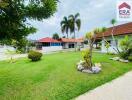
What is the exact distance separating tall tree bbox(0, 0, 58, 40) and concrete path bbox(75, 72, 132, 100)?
3.95 meters

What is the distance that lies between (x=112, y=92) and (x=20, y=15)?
555 cm

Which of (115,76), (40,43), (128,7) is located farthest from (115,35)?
(40,43)

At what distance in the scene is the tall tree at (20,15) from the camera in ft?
33.7

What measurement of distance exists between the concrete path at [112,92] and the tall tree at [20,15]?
395 centimetres

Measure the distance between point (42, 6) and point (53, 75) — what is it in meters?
6.06

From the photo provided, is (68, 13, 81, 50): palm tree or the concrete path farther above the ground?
(68, 13, 81, 50): palm tree

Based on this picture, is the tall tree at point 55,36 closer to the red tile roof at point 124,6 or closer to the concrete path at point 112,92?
the red tile roof at point 124,6

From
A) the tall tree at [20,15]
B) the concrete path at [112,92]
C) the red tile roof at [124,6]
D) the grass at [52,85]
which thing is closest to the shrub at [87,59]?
the grass at [52,85]

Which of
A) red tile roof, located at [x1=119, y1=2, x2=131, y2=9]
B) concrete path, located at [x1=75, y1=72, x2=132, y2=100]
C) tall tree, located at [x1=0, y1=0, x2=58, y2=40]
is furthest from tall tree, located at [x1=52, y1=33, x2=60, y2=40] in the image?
tall tree, located at [x1=0, y1=0, x2=58, y2=40]

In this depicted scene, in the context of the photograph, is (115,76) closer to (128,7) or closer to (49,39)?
(128,7)

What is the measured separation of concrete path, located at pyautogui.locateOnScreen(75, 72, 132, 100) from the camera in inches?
426

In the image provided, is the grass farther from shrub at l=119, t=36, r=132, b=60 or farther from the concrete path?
shrub at l=119, t=36, r=132, b=60

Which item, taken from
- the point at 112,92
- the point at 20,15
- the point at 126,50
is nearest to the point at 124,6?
the point at 126,50

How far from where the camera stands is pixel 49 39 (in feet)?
208
